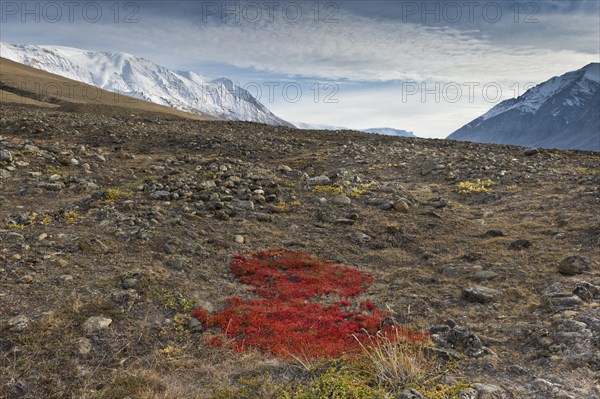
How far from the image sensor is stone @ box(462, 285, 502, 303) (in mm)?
10094

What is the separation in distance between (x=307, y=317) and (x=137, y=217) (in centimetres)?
824

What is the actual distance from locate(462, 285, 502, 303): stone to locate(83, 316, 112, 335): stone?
862 centimetres

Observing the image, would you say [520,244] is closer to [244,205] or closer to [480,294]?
[480,294]

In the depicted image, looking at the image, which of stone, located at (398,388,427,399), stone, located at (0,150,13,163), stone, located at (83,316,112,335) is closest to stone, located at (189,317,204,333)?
stone, located at (83,316,112,335)

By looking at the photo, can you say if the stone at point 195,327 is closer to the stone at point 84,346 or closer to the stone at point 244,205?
the stone at point 84,346

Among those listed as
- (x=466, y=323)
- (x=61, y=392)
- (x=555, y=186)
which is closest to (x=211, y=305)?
(x=61, y=392)

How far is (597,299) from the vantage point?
930cm

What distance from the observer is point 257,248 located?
14086 mm

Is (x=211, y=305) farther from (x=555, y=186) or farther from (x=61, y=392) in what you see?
(x=555, y=186)

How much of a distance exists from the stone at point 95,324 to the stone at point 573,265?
11.9 metres

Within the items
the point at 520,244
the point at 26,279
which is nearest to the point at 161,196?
the point at 26,279

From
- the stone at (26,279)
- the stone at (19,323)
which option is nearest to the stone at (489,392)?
the stone at (19,323)

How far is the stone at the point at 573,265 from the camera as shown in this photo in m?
11.0

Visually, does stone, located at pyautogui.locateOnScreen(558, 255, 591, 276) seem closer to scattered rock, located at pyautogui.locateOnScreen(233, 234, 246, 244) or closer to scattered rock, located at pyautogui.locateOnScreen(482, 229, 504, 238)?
scattered rock, located at pyautogui.locateOnScreen(482, 229, 504, 238)
